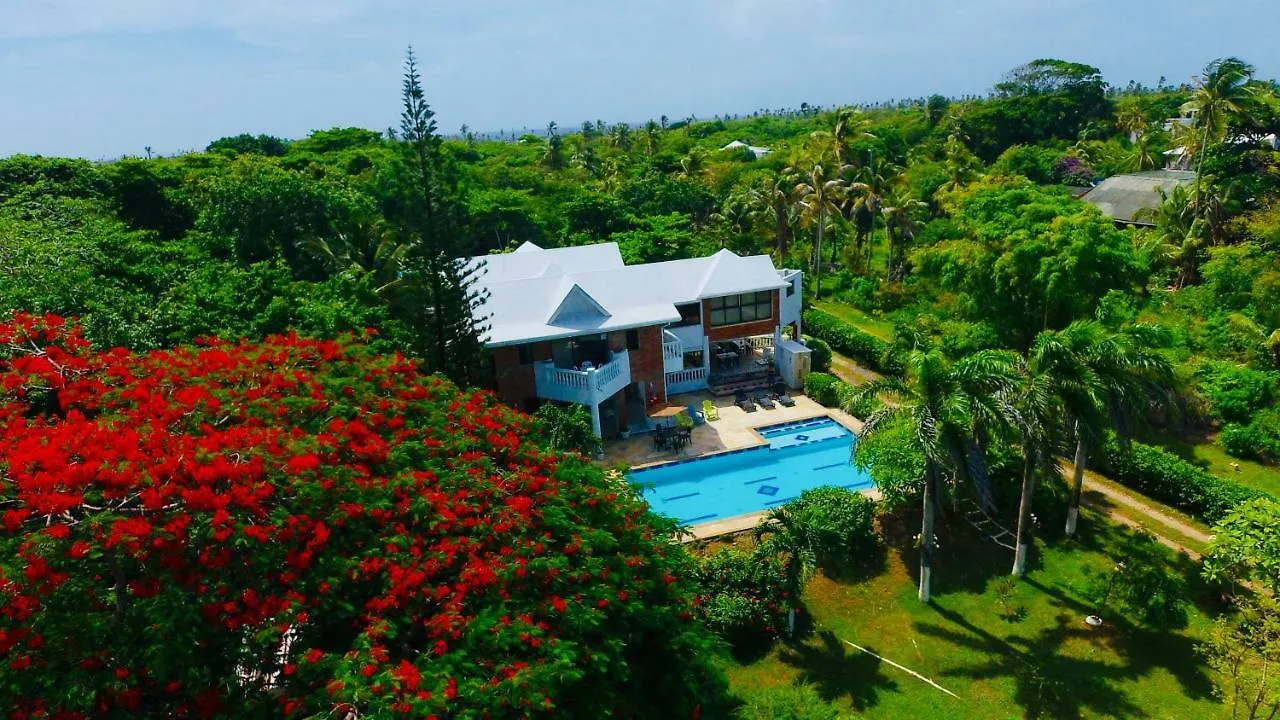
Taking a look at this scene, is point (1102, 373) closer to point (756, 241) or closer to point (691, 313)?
point (691, 313)

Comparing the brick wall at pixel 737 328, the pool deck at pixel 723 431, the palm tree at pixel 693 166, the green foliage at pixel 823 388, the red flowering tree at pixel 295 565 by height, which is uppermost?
the palm tree at pixel 693 166

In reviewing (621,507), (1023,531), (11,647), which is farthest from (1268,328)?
(11,647)

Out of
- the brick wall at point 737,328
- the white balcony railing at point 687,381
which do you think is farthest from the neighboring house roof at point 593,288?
the white balcony railing at point 687,381

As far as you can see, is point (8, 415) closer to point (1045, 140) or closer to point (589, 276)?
point (589, 276)

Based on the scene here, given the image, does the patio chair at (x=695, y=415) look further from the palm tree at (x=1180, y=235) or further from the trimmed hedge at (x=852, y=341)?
the palm tree at (x=1180, y=235)

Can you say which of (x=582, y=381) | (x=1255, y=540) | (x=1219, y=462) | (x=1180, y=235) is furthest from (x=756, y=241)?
(x=1255, y=540)
